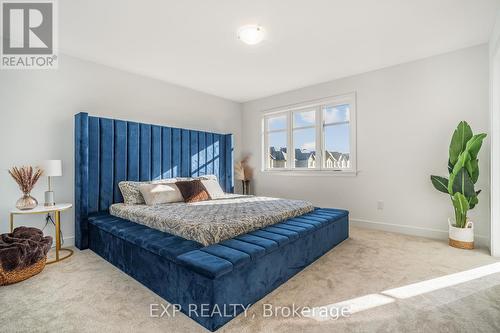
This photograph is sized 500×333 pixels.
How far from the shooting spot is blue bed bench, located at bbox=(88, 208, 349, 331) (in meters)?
1.56

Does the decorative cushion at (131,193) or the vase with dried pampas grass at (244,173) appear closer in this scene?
the decorative cushion at (131,193)

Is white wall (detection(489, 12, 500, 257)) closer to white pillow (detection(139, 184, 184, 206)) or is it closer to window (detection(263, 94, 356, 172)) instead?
window (detection(263, 94, 356, 172))

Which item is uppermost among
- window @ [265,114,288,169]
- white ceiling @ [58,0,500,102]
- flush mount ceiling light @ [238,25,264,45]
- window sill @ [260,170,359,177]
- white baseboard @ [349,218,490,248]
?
white ceiling @ [58,0,500,102]

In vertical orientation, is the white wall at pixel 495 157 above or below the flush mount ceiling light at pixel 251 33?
below

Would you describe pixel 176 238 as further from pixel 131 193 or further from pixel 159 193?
pixel 131 193

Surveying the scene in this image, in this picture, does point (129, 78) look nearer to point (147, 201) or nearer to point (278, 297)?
point (147, 201)

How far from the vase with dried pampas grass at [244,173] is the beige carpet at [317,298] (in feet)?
9.46

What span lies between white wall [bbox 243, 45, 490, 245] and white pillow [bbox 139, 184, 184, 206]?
101 inches

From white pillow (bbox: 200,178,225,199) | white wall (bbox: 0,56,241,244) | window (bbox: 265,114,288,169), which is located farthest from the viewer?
window (bbox: 265,114,288,169)

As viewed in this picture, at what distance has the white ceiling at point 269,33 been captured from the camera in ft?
7.34

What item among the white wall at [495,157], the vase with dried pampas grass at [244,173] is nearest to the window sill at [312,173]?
the vase with dried pampas grass at [244,173]

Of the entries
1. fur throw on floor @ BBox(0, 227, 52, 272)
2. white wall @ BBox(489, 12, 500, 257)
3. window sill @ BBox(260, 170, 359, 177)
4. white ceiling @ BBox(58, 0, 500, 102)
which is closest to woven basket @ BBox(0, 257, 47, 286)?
fur throw on floor @ BBox(0, 227, 52, 272)

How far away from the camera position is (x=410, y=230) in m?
3.47

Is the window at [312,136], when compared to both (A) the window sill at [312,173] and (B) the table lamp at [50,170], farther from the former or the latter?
(B) the table lamp at [50,170]
